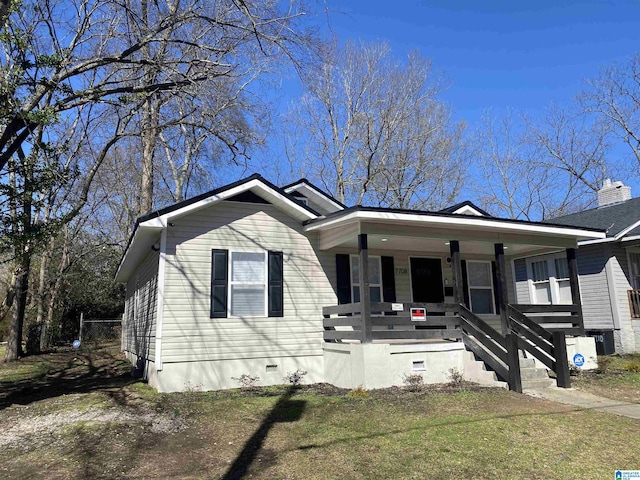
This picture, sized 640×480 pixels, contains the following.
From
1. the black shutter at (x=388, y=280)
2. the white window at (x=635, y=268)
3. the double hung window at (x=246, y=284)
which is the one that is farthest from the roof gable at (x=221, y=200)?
the white window at (x=635, y=268)

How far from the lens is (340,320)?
399 inches

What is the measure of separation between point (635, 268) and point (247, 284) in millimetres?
12945

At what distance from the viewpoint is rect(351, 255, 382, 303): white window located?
11.3m

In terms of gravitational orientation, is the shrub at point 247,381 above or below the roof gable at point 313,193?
below

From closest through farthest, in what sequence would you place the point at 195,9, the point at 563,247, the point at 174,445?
the point at 174,445, the point at 195,9, the point at 563,247

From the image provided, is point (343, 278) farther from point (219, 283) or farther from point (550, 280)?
point (550, 280)

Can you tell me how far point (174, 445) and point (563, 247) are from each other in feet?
34.2

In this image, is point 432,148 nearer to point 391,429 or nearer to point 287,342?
point 287,342

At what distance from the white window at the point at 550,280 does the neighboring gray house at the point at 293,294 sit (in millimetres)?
4001

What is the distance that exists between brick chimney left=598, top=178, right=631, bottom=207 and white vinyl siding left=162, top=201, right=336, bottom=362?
14.0 meters

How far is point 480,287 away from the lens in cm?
1307

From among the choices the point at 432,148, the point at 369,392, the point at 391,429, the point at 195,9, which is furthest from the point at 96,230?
the point at 391,429

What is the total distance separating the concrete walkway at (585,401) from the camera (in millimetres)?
7219

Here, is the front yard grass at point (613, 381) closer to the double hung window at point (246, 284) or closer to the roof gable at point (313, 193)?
the double hung window at point (246, 284)
